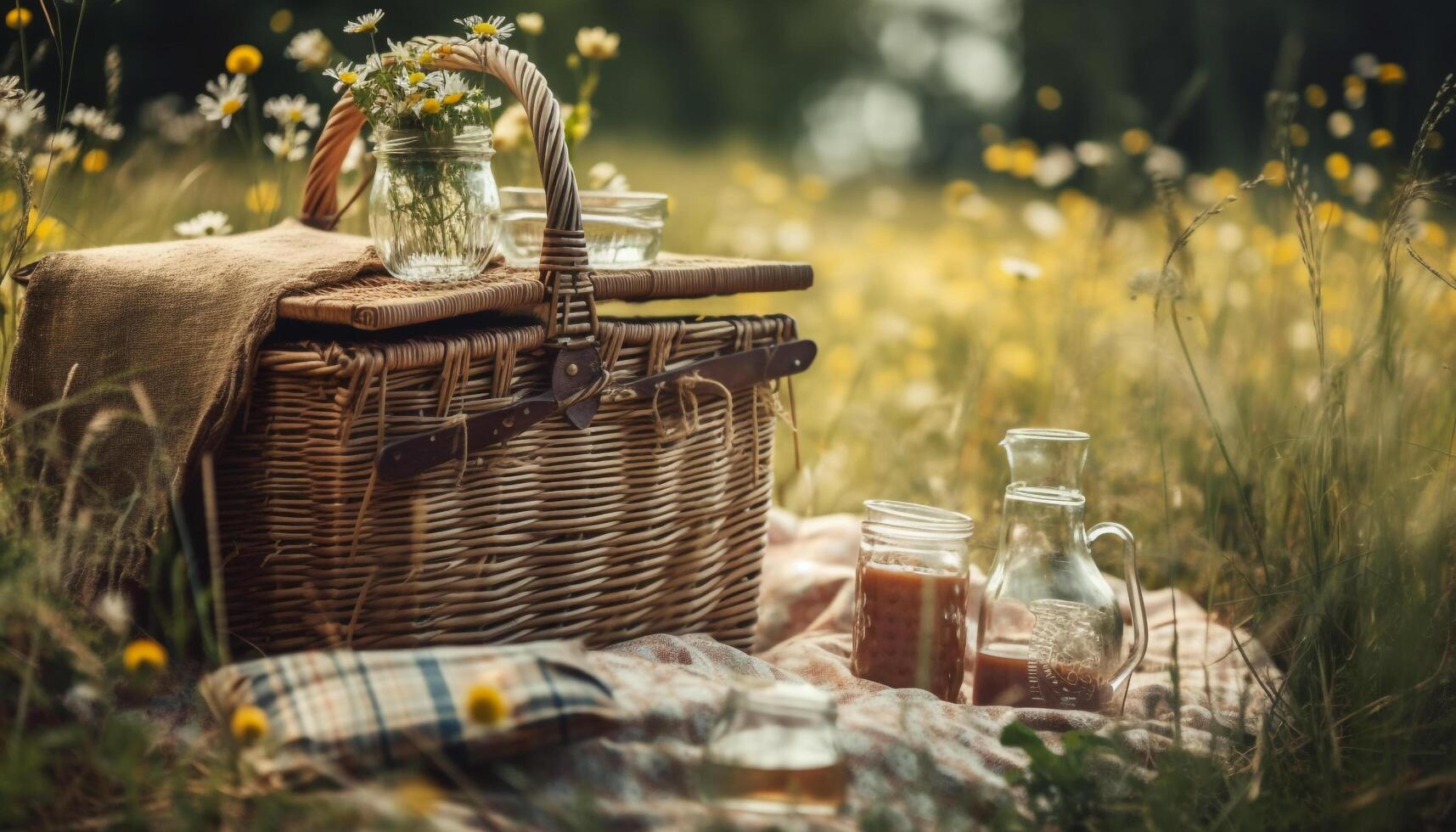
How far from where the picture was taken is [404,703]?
1.21m

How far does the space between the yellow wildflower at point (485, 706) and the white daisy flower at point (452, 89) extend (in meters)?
0.86

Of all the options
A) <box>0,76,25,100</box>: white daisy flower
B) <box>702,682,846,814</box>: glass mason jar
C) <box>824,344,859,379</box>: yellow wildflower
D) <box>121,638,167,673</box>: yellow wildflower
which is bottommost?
<box>702,682,846,814</box>: glass mason jar

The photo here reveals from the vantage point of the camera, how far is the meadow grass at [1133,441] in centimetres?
128

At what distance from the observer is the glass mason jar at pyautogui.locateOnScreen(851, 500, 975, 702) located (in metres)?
1.72

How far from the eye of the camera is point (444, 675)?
1.26 meters

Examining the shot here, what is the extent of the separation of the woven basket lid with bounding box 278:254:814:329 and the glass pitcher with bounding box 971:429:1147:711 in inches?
20.2

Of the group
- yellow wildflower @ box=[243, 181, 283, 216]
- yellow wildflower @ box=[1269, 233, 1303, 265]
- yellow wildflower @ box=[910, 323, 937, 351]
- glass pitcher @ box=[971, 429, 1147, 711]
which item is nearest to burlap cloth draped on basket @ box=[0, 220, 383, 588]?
yellow wildflower @ box=[243, 181, 283, 216]

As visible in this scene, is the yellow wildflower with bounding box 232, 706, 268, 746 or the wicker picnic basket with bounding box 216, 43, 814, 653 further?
the wicker picnic basket with bounding box 216, 43, 814, 653

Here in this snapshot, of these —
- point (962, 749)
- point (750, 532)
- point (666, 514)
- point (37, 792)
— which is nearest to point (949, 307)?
point (750, 532)

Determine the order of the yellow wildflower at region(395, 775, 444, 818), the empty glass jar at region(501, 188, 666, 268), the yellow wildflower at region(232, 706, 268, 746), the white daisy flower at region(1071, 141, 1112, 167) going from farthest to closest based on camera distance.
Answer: the white daisy flower at region(1071, 141, 1112, 167) < the empty glass jar at region(501, 188, 666, 268) < the yellow wildflower at region(232, 706, 268, 746) < the yellow wildflower at region(395, 775, 444, 818)

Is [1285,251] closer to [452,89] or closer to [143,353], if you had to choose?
[452,89]

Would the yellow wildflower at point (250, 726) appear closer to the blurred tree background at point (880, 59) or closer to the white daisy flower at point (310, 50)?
the white daisy flower at point (310, 50)

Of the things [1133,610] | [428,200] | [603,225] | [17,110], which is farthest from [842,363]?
[17,110]

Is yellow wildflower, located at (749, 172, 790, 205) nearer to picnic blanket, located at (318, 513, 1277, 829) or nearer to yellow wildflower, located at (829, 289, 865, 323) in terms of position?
yellow wildflower, located at (829, 289, 865, 323)
